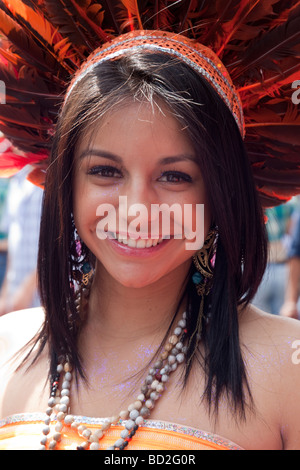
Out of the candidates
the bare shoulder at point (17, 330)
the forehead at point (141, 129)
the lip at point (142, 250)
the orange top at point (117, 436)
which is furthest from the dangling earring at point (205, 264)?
the bare shoulder at point (17, 330)

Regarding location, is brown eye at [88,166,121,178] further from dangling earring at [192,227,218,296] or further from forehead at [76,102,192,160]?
dangling earring at [192,227,218,296]

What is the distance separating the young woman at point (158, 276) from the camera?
2.14 metres

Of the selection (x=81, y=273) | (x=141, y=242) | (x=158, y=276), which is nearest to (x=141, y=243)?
(x=141, y=242)

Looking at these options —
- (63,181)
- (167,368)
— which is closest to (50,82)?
(63,181)

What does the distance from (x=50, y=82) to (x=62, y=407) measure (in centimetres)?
117

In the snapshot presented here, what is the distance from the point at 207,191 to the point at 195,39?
20.8 inches

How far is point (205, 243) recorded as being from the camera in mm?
2393

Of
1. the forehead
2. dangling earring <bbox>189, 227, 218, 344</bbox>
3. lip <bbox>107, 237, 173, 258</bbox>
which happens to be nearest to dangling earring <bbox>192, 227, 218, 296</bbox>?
dangling earring <bbox>189, 227, 218, 344</bbox>

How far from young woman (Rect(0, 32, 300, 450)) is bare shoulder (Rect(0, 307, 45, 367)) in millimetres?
164

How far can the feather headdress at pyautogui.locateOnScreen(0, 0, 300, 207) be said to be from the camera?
2.26 m

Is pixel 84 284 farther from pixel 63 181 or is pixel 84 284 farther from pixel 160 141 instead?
pixel 160 141

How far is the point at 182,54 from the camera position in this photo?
2.21 m

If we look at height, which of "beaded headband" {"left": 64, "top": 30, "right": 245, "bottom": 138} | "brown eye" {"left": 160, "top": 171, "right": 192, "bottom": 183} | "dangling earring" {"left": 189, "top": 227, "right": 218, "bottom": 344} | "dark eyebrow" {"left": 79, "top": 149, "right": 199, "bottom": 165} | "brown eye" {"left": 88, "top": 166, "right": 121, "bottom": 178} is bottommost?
"dangling earring" {"left": 189, "top": 227, "right": 218, "bottom": 344}

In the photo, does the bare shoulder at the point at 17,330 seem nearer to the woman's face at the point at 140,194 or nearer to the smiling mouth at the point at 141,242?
the woman's face at the point at 140,194
